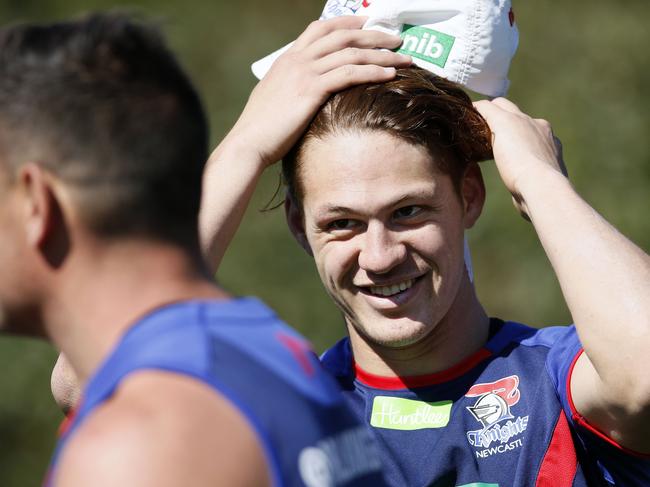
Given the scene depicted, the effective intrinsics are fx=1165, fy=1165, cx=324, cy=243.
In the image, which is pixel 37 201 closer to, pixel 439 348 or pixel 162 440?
pixel 162 440

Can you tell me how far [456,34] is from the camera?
3668mm

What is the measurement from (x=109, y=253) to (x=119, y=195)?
0.37 ft

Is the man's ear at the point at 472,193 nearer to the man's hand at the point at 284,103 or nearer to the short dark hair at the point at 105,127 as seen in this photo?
the man's hand at the point at 284,103

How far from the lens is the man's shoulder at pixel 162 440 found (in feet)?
6.25

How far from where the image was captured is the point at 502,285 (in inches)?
392

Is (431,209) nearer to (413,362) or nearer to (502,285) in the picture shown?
(413,362)

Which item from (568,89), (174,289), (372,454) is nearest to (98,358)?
(174,289)

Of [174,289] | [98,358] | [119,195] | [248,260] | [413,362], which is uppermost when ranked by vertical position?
[119,195]

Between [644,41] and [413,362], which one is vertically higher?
[413,362]

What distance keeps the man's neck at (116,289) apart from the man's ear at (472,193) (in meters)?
1.59

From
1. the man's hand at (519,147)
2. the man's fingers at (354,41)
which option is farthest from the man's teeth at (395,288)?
the man's fingers at (354,41)

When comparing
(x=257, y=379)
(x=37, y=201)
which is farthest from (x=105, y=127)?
(x=257, y=379)

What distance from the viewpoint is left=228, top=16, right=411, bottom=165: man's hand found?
12.1 feet

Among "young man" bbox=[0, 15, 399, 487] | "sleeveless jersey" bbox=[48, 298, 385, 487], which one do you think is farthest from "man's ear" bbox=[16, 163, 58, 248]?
"sleeveless jersey" bbox=[48, 298, 385, 487]
